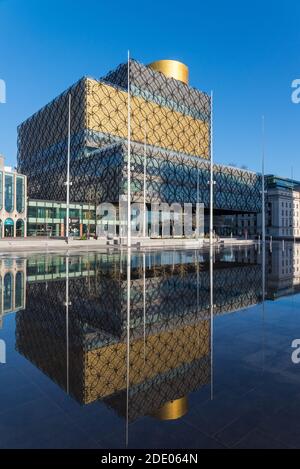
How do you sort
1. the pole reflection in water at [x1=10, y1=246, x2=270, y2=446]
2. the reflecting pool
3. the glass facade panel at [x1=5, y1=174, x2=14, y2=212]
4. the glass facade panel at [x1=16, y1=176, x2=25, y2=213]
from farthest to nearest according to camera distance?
the glass facade panel at [x1=16, y1=176, x2=25, y2=213], the glass facade panel at [x1=5, y1=174, x2=14, y2=212], the pole reflection in water at [x1=10, y1=246, x2=270, y2=446], the reflecting pool

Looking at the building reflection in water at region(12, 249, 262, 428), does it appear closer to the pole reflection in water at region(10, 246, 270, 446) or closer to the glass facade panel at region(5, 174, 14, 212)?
the pole reflection in water at region(10, 246, 270, 446)

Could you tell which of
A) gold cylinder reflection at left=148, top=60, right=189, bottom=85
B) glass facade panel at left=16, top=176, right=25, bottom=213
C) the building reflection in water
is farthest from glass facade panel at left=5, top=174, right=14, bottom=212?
gold cylinder reflection at left=148, top=60, right=189, bottom=85

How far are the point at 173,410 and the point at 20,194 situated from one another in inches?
2487

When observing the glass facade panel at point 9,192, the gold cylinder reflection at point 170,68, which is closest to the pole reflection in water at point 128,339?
the glass facade panel at point 9,192

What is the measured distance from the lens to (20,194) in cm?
6069

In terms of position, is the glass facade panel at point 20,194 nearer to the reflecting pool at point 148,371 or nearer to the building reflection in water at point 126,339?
the building reflection in water at point 126,339

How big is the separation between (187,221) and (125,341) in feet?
270

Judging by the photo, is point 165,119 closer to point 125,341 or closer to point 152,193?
point 152,193

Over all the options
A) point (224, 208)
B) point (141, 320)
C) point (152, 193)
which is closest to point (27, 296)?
point (141, 320)

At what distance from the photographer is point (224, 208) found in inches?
3723

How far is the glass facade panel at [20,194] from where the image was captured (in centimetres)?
6019

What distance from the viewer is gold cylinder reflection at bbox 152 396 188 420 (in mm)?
4076

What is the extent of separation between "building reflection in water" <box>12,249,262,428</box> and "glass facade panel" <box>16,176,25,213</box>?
5174 cm

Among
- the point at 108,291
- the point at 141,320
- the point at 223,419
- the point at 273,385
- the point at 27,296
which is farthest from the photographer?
the point at 108,291
